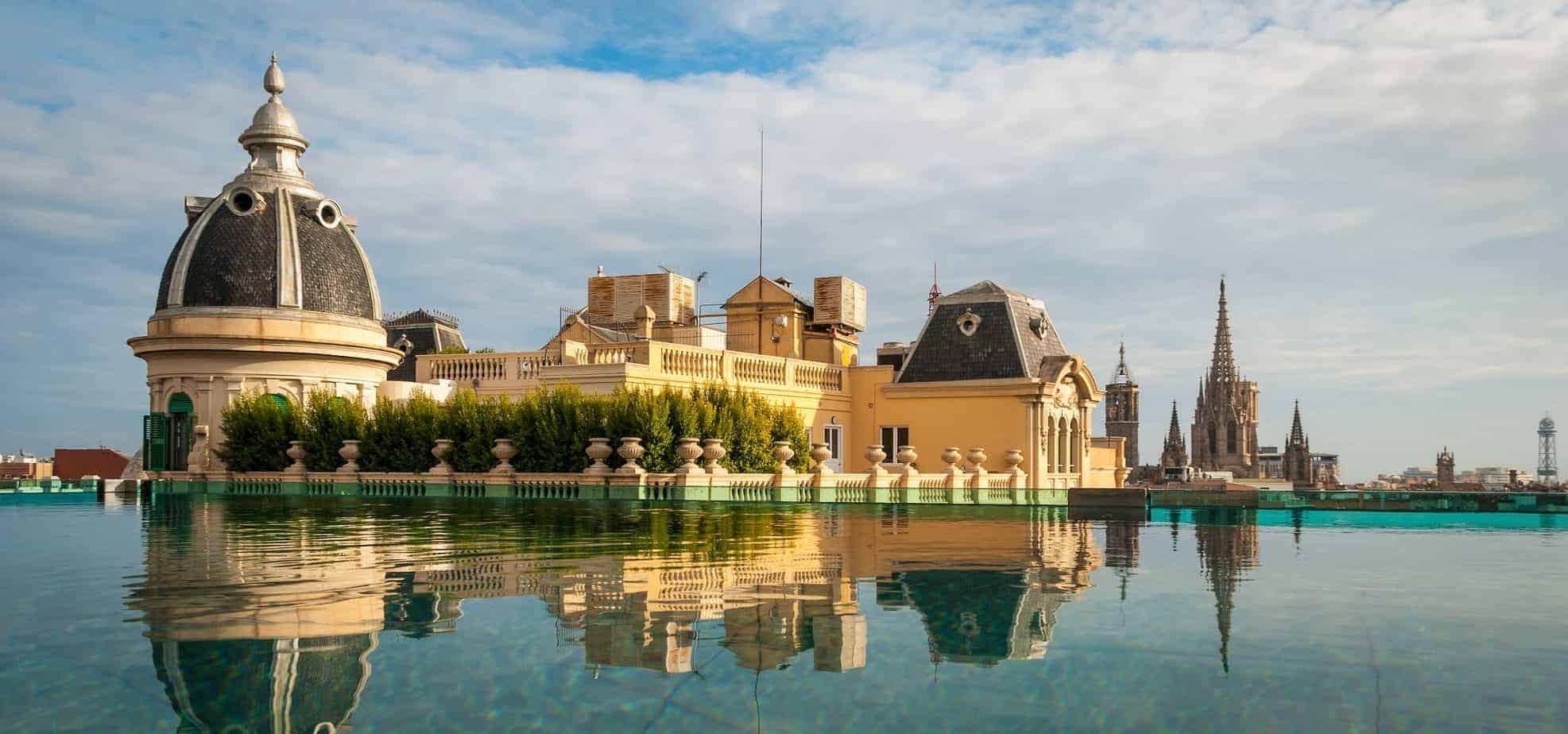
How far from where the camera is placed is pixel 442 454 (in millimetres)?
30328

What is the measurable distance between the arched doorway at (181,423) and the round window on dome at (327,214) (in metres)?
7.86

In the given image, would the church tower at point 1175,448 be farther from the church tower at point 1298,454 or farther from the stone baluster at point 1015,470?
the stone baluster at point 1015,470

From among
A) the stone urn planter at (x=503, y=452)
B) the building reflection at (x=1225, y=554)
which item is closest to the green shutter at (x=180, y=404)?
the stone urn planter at (x=503, y=452)

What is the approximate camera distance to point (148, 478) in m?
38.9

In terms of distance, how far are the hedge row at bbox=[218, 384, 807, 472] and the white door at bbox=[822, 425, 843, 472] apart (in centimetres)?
741

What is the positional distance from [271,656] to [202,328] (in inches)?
1512

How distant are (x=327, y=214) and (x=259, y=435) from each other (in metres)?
12.6

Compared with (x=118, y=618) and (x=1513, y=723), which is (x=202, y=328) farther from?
(x=1513, y=723)

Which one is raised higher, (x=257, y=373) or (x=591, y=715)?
(x=257, y=373)

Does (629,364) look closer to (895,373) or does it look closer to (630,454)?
(630,454)

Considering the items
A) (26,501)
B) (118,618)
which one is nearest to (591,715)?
(118,618)

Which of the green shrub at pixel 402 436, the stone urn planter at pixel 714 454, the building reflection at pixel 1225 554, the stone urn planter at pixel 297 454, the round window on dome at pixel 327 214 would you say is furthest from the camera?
the round window on dome at pixel 327 214

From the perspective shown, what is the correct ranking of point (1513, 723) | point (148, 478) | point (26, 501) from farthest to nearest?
point (148, 478) → point (26, 501) → point (1513, 723)

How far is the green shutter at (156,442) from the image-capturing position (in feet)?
141
